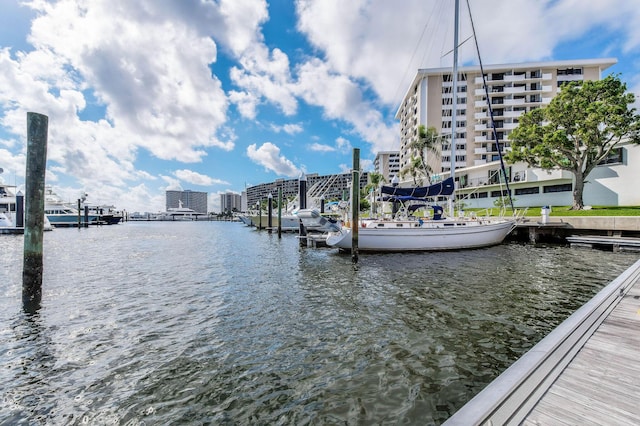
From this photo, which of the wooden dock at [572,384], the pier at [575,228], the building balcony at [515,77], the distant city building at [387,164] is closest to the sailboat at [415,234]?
the pier at [575,228]

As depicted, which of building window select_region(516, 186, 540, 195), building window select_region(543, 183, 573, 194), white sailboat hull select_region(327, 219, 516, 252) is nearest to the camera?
white sailboat hull select_region(327, 219, 516, 252)

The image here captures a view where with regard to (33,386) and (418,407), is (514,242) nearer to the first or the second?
(418,407)

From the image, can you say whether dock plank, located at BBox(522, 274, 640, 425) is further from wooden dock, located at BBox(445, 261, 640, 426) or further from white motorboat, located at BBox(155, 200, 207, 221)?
white motorboat, located at BBox(155, 200, 207, 221)

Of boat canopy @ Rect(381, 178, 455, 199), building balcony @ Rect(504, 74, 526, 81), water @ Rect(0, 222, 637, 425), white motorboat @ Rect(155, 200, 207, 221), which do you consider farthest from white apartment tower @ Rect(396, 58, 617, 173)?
white motorboat @ Rect(155, 200, 207, 221)

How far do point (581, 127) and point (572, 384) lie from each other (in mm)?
32661

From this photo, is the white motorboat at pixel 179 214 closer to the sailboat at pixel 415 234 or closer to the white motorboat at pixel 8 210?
the white motorboat at pixel 8 210

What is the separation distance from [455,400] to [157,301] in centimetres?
846

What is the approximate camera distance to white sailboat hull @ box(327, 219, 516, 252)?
59.9 ft

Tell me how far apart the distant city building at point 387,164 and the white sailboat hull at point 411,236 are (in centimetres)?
9696

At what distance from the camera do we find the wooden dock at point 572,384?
2.52 metres

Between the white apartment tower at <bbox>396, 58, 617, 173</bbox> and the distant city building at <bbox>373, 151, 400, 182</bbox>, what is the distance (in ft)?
170

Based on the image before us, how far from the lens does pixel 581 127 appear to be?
2648 cm

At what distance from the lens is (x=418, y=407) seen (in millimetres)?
4043

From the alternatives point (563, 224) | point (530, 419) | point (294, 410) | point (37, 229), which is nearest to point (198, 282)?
point (37, 229)
